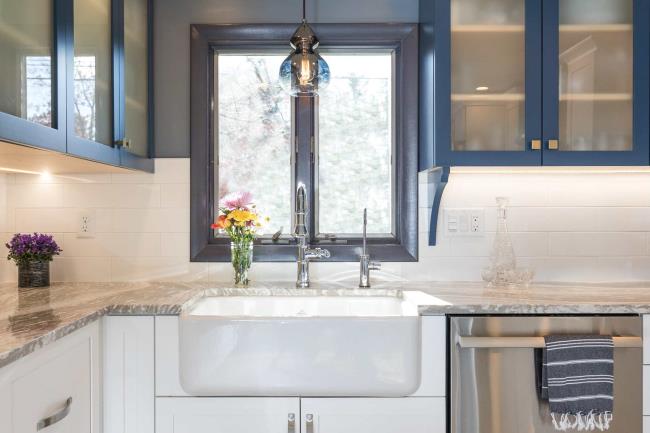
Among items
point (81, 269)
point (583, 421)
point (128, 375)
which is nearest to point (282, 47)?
point (81, 269)

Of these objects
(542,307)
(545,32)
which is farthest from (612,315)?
(545,32)

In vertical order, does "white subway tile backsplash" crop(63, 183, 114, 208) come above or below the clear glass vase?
above

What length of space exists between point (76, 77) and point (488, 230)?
166 cm

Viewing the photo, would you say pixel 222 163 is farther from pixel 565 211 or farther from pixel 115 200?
pixel 565 211

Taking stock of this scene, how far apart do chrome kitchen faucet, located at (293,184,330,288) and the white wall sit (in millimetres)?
164

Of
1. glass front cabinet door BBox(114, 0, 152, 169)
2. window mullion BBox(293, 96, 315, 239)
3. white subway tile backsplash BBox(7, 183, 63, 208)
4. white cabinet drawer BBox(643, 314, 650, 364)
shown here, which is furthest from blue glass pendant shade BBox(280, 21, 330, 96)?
white cabinet drawer BBox(643, 314, 650, 364)

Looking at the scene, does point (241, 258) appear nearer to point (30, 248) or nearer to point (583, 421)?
point (30, 248)

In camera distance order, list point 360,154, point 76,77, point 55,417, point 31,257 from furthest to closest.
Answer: point 360,154 < point 31,257 < point 76,77 < point 55,417

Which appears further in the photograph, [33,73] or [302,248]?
[302,248]

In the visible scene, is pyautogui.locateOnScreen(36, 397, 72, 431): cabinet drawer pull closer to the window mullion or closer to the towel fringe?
the window mullion

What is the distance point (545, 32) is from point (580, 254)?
0.94m

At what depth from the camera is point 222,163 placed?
2.14m

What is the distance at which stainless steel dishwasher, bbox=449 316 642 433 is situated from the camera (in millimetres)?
1492

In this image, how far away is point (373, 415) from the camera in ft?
4.93
